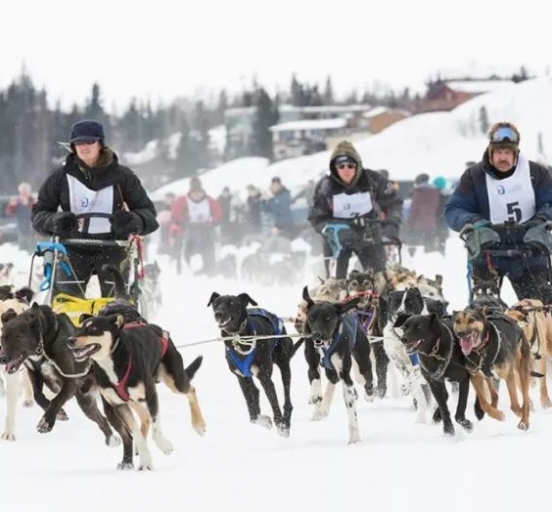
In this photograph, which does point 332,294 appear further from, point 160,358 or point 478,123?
point 478,123

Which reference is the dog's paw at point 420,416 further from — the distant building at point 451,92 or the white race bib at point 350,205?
the distant building at point 451,92

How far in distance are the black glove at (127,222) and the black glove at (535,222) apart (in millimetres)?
1939

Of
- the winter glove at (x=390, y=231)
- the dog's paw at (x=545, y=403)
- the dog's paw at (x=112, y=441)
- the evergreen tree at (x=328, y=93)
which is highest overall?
the evergreen tree at (x=328, y=93)

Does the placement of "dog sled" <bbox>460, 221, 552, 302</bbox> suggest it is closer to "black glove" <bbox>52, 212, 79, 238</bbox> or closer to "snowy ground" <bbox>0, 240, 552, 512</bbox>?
"snowy ground" <bbox>0, 240, 552, 512</bbox>

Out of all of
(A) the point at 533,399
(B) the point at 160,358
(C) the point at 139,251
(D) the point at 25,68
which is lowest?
(A) the point at 533,399

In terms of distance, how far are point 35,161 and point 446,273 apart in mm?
32446

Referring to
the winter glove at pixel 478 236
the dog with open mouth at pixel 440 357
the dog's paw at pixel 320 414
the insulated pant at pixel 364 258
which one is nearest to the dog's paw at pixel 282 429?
the dog's paw at pixel 320 414

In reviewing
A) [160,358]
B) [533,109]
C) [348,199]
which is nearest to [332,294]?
[348,199]

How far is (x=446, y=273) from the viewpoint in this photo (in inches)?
620

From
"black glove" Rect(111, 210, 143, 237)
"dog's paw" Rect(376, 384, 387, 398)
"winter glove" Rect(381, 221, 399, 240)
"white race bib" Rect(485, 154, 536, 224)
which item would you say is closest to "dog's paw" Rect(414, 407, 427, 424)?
"dog's paw" Rect(376, 384, 387, 398)

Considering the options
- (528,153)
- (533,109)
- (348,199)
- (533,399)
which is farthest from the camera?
(533,109)

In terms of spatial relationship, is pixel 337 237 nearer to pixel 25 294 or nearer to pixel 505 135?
pixel 505 135

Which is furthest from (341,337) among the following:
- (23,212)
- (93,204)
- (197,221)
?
(197,221)

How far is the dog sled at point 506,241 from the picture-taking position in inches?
259
